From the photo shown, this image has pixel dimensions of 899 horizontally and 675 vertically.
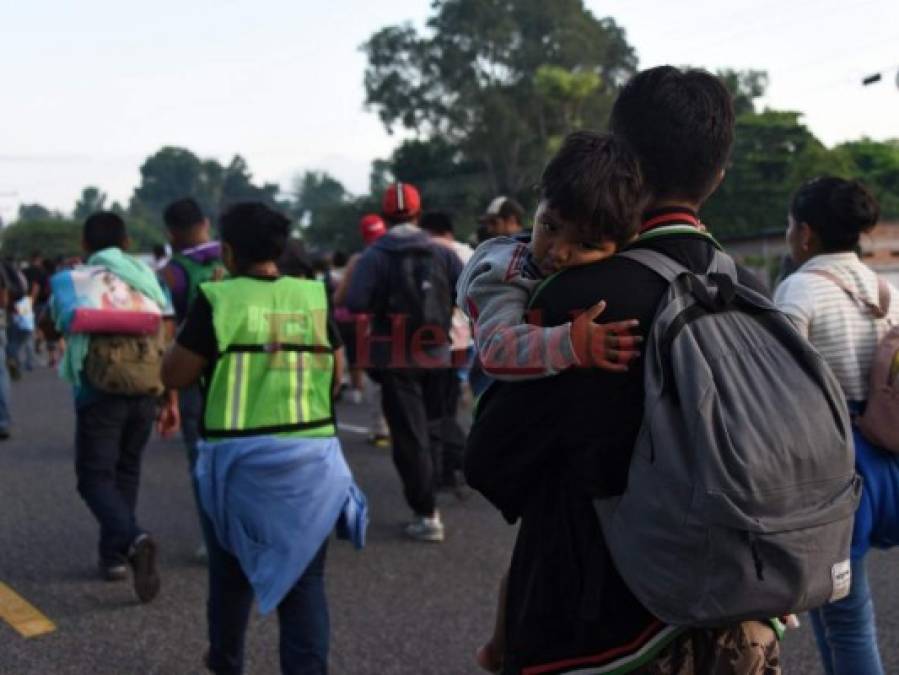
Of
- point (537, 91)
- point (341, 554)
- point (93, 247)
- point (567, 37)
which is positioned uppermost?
point (567, 37)

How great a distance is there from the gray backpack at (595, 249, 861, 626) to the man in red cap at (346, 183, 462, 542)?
155 inches

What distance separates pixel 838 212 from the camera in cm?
297

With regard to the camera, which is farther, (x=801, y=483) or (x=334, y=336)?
(x=334, y=336)

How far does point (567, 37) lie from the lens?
2554 inches

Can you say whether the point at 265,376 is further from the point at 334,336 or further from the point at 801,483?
the point at 801,483

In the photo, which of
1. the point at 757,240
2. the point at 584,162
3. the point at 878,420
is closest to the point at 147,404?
the point at 878,420

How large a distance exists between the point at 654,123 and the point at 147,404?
3.64m

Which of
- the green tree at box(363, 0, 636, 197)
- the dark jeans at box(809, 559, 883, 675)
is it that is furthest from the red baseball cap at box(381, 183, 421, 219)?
the green tree at box(363, 0, 636, 197)

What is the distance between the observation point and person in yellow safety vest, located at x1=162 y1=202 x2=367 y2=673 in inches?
123

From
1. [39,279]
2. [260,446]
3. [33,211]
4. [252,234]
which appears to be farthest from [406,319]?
[33,211]

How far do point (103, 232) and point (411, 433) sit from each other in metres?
1.91

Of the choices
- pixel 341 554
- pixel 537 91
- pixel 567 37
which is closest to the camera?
pixel 341 554

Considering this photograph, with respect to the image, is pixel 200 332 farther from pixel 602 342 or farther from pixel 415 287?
pixel 415 287

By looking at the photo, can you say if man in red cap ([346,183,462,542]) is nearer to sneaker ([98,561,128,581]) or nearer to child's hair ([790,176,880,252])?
sneaker ([98,561,128,581])
